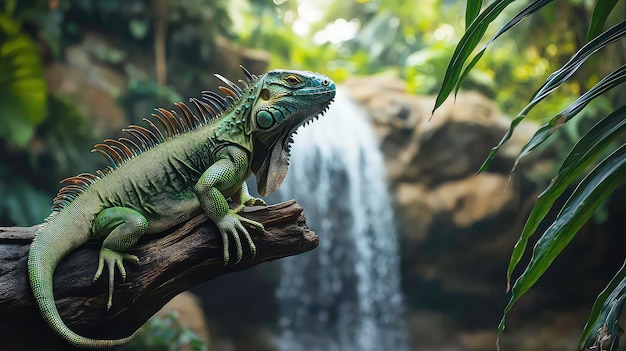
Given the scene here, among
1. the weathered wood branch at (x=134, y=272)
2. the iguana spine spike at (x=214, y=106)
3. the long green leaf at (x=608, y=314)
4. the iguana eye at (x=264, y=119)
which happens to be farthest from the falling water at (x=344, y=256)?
the long green leaf at (x=608, y=314)

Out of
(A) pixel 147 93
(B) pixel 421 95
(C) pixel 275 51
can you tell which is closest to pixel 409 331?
(B) pixel 421 95

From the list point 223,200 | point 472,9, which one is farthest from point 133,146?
point 472,9

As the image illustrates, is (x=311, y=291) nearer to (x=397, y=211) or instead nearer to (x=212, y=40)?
(x=397, y=211)

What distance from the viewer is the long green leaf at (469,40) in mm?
1799

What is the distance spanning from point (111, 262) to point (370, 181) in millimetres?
7837

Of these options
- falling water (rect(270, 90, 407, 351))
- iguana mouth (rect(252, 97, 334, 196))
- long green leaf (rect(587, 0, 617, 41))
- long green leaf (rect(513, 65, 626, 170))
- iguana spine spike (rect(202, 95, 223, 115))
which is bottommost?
long green leaf (rect(513, 65, 626, 170))

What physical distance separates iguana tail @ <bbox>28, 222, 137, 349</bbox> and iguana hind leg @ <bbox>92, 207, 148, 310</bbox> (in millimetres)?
157

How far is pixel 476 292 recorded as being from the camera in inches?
385

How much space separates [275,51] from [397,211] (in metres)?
5.21

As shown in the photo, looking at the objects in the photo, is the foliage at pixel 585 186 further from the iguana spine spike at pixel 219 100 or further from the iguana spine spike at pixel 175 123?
the iguana spine spike at pixel 175 123

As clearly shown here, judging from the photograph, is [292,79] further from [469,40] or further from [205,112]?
[469,40]

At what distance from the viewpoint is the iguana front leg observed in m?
2.84

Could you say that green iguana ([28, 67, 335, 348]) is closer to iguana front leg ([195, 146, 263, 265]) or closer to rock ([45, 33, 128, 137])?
iguana front leg ([195, 146, 263, 265])

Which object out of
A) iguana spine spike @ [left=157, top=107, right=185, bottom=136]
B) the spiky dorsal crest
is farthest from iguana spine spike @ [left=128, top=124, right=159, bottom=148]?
iguana spine spike @ [left=157, top=107, right=185, bottom=136]
